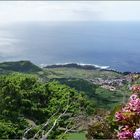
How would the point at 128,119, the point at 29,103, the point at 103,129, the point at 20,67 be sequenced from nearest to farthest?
the point at 128,119 → the point at 103,129 → the point at 29,103 → the point at 20,67

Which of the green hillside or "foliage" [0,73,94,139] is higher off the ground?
"foliage" [0,73,94,139]

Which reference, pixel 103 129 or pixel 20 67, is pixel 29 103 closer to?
pixel 103 129

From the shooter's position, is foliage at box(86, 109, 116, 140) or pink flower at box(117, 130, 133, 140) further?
foliage at box(86, 109, 116, 140)

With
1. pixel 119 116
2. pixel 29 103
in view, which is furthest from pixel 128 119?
pixel 29 103

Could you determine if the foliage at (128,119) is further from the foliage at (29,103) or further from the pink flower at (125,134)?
the foliage at (29,103)

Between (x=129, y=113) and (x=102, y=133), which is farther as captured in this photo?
(x=102, y=133)

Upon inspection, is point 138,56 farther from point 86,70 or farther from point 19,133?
point 19,133

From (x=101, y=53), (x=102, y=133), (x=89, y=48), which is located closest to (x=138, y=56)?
(x=101, y=53)

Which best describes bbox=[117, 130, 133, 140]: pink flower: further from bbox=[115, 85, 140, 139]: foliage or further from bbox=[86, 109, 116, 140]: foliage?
bbox=[86, 109, 116, 140]: foliage

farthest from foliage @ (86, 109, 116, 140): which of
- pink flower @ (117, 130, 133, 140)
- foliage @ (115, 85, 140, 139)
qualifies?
pink flower @ (117, 130, 133, 140)

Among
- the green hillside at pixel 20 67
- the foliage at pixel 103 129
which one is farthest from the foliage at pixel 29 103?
the green hillside at pixel 20 67

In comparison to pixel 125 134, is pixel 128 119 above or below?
above
